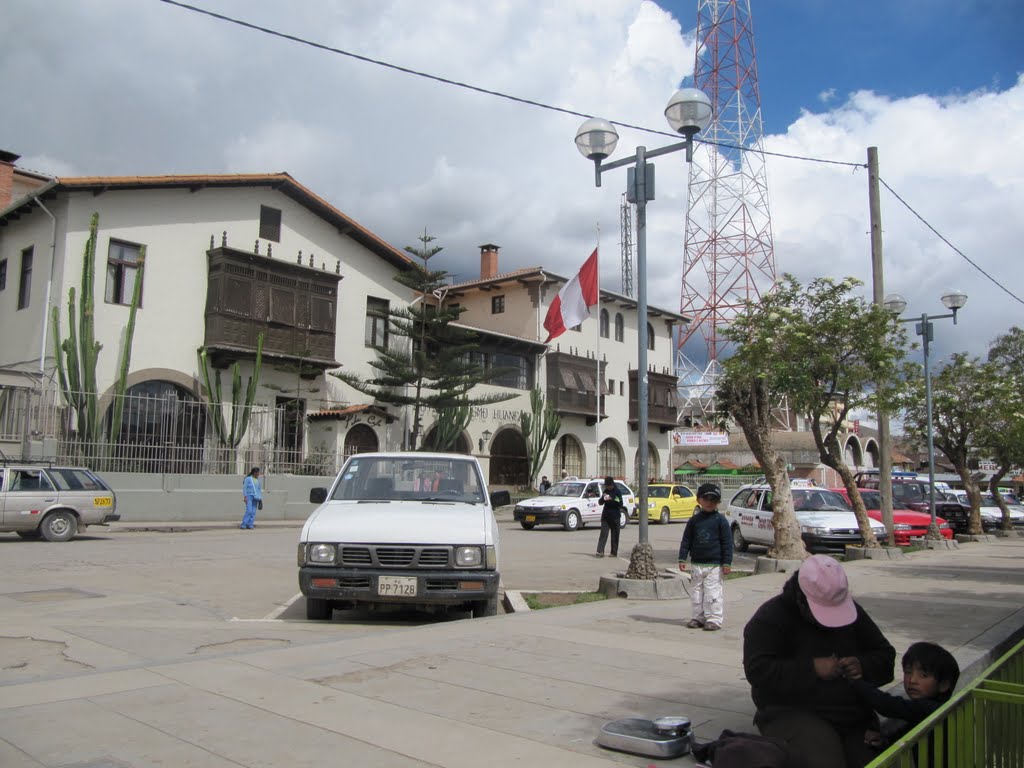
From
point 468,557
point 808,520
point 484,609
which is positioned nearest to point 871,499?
point 808,520

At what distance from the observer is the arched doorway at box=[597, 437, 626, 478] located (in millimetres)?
43156

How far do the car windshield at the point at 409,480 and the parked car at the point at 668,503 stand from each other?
22.8 meters

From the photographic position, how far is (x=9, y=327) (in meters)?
26.1

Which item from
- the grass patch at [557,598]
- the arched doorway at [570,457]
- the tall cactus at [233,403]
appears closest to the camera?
the grass patch at [557,598]

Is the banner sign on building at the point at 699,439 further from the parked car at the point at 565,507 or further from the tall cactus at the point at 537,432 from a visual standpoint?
the parked car at the point at 565,507

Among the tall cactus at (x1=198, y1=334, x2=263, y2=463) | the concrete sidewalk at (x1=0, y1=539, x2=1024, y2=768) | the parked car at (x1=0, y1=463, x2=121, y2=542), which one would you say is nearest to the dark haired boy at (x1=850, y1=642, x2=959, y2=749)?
the concrete sidewalk at (x1=0, y1=539, x2=1024, y2=768)

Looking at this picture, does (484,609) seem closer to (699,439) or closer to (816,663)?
(816,663)

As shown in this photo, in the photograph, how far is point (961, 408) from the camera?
2486cm

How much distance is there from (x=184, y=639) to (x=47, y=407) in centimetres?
1729

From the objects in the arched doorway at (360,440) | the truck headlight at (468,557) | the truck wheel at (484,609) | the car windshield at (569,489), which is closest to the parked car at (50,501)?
the truck wheel at (484,609)

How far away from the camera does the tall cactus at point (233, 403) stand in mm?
25422

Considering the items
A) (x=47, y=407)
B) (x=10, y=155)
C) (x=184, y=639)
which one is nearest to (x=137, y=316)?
(x=47, y=407)

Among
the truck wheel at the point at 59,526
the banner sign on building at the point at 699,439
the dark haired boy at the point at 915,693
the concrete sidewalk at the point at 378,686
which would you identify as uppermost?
the banner sign on building at the point at 699,439

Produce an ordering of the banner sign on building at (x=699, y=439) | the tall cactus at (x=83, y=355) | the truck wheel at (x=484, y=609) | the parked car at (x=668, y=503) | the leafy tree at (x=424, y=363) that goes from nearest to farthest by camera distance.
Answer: the truck wheel at (x=484, y=609)
the tall cactus at (x=83, y=355)
the leafy tree at (x=424, y=363)
the parked car at (x=668, y=503)
the banner sign on building at (x=699, y=439)
